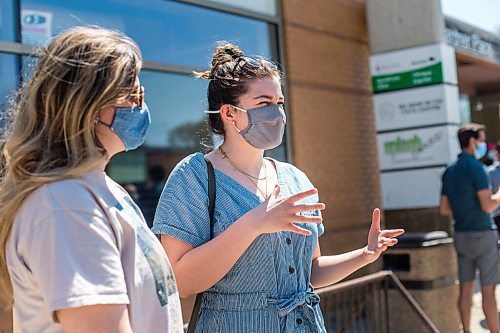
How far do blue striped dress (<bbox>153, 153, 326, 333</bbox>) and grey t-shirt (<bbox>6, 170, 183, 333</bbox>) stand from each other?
588 mm

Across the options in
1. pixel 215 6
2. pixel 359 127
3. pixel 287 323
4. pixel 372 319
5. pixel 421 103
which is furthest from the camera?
pixel 359 127

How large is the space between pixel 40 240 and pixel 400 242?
5.08 metres

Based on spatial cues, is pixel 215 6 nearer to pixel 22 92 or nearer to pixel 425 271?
pixel 425 271

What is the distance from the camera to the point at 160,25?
644 cm

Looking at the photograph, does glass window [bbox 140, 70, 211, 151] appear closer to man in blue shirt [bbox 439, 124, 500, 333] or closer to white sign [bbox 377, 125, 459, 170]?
white sign [bbox 377, 125, 459, 170]

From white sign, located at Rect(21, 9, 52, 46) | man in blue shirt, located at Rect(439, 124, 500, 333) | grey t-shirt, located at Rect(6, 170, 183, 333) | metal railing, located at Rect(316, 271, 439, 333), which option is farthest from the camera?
man in blue shirt, located at Rect(439, 124, 500, 333)

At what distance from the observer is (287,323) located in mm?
2123

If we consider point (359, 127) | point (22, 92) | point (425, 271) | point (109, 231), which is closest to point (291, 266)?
point (109, 231)

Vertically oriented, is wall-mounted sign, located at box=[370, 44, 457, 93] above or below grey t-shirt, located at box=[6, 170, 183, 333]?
above

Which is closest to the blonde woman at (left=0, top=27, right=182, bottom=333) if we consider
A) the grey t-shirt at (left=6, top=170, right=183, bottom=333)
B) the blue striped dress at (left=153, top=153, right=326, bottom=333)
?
the grey t-shirt at (left=6, top=170, right=183, bottom=333)

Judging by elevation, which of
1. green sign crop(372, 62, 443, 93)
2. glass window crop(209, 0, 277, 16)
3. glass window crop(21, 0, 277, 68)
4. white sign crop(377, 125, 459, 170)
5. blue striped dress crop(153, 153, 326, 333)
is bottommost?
blue striped dress crop(153, 153, 326, 333)

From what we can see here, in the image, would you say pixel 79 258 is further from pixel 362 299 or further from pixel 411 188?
pixel 411 188

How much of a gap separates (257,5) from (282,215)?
5635mm

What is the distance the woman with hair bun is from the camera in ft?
6.54
